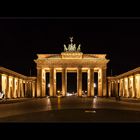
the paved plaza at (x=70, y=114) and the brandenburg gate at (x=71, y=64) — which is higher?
the brandenburg gate at (x=71, y=64)

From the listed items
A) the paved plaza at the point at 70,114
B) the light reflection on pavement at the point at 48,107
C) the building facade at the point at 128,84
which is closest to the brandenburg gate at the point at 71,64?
the building facade at the point at 128,84

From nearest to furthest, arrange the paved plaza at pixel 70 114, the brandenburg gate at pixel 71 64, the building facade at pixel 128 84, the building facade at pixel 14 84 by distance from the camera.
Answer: the paved plaza at pixel 70 114 < the building facade at pixel 14 84 < the building facade at pixel 128 84 < the brandenburg gate at pixel 71 64

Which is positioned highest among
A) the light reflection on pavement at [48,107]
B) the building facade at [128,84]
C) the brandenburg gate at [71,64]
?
the brandenburg gate at [71,64]

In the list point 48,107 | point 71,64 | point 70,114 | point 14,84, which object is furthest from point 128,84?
point 70,114

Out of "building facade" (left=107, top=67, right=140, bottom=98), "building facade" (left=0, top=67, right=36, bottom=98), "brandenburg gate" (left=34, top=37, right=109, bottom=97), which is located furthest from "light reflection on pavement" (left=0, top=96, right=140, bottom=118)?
"brandenburg gate" (left=34, top=37, right=109, bottom=97)

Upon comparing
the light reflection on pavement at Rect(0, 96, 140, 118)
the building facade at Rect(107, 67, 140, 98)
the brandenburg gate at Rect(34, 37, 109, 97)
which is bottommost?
the light reflection on pavement at Rect(0, 96, 140, 118)

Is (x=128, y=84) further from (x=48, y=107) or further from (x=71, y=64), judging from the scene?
(x=48, y=107)

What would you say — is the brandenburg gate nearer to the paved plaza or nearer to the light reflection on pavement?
the light reflection on pavement

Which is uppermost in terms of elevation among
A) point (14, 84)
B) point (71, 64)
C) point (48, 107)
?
point (71, 64)

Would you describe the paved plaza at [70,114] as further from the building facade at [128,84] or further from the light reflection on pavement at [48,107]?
the building facade at [128,84]
